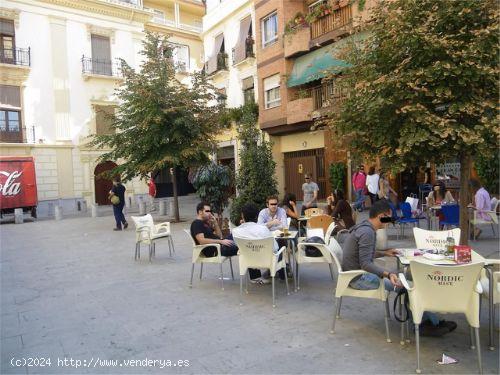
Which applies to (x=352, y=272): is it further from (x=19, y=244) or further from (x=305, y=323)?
(x=19, y=244)

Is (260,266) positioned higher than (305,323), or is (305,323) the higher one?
(260,266)

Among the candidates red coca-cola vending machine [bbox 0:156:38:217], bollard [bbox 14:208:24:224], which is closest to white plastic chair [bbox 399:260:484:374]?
bollard [bbox 14:208:24:224]

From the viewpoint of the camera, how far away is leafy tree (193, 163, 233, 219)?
41.1 ft

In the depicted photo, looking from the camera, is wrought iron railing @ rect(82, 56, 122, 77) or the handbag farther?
wrought iron railing @ rect(82, 56, 122, 77)

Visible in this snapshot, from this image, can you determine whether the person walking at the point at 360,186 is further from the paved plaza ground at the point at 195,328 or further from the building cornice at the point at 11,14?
the building cornice at the point at 11,14

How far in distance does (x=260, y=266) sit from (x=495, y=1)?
4522mm

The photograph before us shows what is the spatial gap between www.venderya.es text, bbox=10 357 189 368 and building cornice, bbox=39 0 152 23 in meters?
25.4

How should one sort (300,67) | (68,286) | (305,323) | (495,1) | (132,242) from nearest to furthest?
(305,323), (495,1), (68,286), (132,242), (300,67)

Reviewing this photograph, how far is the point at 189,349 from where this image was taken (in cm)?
404

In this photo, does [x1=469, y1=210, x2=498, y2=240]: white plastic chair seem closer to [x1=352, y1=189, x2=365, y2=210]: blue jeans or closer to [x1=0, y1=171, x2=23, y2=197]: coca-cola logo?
[x1=352, y1=189, x2=365, y2=210]: blue jeans

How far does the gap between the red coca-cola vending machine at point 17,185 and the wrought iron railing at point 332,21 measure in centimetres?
1463

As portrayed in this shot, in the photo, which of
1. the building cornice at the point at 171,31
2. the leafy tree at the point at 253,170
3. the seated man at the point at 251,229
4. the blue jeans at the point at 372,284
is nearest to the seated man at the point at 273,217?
the seated man at the point at 251,229

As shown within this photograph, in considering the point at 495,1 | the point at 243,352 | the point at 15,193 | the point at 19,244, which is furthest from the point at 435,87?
the point at 15,193

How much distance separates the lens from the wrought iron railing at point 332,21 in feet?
53.1
